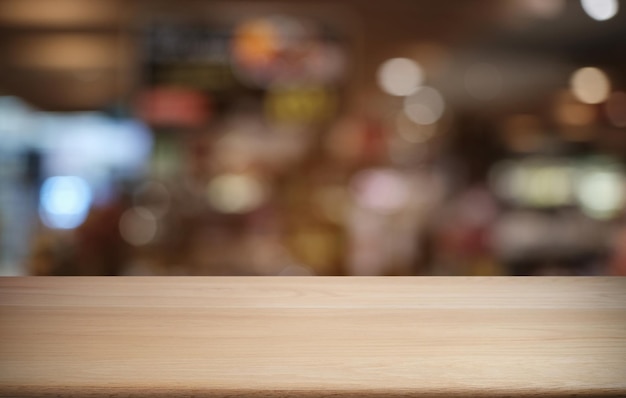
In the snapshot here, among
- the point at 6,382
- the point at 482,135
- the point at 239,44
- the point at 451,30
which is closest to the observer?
the point at 6,382

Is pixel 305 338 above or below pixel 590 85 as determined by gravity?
below

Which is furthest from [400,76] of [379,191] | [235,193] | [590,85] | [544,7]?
[590,85]

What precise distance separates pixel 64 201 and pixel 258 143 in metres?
1.02

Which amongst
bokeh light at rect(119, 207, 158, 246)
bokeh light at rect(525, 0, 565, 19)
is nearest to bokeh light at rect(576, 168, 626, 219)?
bokeh light at rect(525, 0, 565, 19)

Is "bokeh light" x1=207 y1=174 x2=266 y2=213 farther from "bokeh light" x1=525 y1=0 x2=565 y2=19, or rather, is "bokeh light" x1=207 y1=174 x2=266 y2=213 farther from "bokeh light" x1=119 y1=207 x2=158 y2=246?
"bokeh light" x1=525 y1=0 x2=565 y2=19

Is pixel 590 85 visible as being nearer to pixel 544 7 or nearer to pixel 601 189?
pixel 601 189

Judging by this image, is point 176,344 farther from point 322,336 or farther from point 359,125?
point 359,125

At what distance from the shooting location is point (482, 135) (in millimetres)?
4348

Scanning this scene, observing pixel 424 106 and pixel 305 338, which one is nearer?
pixel 305 338

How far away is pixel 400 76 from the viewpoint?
3703mm

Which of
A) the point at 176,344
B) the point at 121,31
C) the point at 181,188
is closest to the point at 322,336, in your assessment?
the point at 176,344

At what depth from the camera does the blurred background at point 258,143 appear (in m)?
3.26

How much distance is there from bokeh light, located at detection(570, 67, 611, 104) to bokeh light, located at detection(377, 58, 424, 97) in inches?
45.0

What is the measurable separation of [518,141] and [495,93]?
333 millimetres
